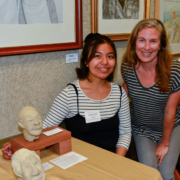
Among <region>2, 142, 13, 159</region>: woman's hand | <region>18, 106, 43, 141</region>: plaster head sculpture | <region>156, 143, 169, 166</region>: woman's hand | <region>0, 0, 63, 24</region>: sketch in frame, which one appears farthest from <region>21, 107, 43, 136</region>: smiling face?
<region>156, 143, 169, 166</region>: woman's hand

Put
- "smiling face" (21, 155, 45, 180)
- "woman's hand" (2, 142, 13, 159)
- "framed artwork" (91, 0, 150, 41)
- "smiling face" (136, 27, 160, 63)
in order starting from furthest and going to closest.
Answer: "framed artwork" (91, 0, 150, 41) → "smiling face" (136, 27, 160, 63) → "woman's hand" (2, 142, 13, 159) → "smiling face" (21, 155, 45, 180)

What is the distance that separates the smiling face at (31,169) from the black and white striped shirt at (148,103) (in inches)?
42.7

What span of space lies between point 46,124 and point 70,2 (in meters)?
0.85

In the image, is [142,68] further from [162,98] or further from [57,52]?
[57,52]

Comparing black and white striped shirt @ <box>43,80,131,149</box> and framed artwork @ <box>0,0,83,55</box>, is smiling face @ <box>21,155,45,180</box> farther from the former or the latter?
framed artwork @ <box>0,0,83,55</box>

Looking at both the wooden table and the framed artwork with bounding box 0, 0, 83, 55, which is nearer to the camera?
the wooden table

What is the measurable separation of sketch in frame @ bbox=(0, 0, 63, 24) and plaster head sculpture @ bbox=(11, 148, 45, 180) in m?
0.81

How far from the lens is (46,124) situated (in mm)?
1605

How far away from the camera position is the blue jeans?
5.93 feet

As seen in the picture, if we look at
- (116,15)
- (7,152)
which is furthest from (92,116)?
(116,15)

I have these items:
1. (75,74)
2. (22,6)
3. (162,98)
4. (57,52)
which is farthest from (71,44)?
(162,98)

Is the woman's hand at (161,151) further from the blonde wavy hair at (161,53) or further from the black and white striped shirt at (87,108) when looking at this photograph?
the blonde wavy hair at (161,53)

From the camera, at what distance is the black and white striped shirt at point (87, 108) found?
162 cm

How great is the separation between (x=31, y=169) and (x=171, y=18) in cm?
221
